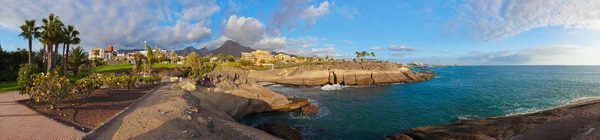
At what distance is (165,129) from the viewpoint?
10977 mm

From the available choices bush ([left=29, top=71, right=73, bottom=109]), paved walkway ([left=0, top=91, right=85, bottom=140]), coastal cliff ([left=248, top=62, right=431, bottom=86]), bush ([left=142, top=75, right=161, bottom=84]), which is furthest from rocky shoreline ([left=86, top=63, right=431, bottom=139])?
coastal cliff ([left=248, top=62, right=431, bottom=86])

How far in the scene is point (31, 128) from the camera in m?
11.0

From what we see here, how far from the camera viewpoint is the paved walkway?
32.9ft

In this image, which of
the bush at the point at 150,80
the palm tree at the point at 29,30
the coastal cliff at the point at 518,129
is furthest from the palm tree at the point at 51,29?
the coastal cliff at the point at 518,129

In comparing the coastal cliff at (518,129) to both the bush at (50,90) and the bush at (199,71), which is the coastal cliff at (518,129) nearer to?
the bush at (50,90)

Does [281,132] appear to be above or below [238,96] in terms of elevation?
below

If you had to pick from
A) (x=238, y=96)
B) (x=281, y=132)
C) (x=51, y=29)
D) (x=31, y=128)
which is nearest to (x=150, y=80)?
(x=51, y=29)

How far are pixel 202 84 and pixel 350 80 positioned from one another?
125ft

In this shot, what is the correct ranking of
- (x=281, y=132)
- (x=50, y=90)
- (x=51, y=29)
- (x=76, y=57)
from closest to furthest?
(x=50, y=90)
(x=281, y=132)
(x=51, y=29)
(x=76, y=57)

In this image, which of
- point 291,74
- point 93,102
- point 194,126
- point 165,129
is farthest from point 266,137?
point 291,74

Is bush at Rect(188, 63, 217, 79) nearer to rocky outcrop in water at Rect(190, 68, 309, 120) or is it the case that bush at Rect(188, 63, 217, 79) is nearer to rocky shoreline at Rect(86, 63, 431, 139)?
rocky shoreline at Rect(86, 63, 431, 139)

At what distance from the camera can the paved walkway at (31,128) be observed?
32.9 feet

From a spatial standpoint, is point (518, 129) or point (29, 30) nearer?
point (518, 129)

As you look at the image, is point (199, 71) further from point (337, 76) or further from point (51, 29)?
point (337, 76)
